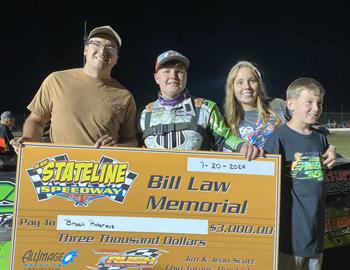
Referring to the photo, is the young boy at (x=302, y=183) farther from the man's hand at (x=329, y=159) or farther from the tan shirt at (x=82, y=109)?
the tan shirt at (x=82, y=109)

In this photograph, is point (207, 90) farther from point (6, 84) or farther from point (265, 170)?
point (265, 170)

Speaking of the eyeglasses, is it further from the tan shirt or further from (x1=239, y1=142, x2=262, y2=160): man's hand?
(x1=239, y1=142, x2=262, y2=160): man's hand

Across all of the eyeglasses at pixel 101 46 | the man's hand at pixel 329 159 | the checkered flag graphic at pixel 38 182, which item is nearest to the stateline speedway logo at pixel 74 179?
the checkered flag graphic at pixel 38 182

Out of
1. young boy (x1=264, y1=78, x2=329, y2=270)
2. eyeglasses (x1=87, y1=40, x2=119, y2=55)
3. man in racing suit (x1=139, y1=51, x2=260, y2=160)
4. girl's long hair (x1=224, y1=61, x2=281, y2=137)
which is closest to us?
young boy (x1=264, y1=78, x2=329, y2=270)

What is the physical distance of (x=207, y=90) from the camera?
292 feet

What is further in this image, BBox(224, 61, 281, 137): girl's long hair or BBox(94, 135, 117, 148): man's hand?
BBox(224, 61, 281, 137): girl's long hair

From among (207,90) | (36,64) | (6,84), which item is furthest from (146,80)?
(6,84)

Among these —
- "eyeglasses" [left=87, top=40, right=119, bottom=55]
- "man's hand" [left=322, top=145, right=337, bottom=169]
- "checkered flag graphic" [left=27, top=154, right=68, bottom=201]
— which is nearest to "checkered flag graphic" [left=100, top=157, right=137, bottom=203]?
"checkered flag graphic" [left=27, top=154, right=68, bottom=201]

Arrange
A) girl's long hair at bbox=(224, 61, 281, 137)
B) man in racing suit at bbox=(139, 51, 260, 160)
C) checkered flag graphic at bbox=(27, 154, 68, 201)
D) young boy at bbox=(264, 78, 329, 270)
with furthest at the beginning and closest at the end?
girl's long hair at bbox=(224, 61, 281, 137) < man in racing suit at bbox=(139, 51, 260, 160) < young boy at bbox=(264, 78, 329, 270) < checkered flag graphic at bbox=(27, 154, 68, 201)

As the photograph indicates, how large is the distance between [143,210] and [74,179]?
499mm

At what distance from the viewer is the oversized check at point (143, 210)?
2779mm

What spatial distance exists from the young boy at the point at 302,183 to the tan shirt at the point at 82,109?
3.67 feet

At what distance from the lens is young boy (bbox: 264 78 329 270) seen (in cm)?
297

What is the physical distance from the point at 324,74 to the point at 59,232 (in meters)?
90.0
